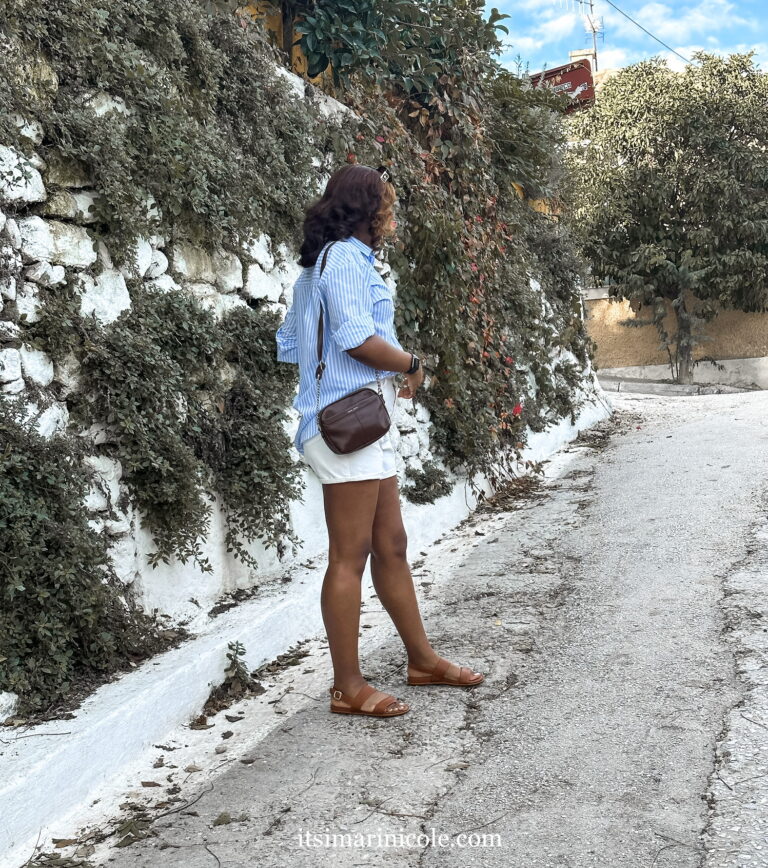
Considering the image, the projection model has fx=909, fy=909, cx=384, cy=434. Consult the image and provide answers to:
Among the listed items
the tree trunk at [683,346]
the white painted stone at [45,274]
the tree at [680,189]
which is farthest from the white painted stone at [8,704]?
the tree trunk at [683,346]

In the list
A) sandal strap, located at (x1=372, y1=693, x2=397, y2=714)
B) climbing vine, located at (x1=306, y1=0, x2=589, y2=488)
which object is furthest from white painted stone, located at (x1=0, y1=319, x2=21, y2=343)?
climbing vine, located at (x1=306, y1=0, x2=589, y2=488)

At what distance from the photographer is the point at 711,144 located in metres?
20.0

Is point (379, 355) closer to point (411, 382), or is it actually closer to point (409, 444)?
point (411, 382)

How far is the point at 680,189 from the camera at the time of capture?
67.6 ft

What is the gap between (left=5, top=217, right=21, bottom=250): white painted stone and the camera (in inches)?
128

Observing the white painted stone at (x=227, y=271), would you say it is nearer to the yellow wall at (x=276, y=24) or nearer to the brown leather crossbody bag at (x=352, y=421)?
the brown leather crossbody bag at (x=352, y=421)

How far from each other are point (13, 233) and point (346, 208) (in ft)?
3.96

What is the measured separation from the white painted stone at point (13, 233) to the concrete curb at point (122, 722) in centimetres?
160

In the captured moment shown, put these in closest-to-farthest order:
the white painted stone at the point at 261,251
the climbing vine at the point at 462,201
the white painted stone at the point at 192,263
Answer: the white painted stone at the point at 192,263, the white painted stone at the point at 261,251, the climbing vine at the point at 462,201

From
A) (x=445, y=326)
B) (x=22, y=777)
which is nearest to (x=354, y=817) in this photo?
(x=22, y=777)

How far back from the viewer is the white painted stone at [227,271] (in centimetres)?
440

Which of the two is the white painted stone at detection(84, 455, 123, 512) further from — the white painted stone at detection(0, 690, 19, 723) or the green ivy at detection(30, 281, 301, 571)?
the white painted stone at detection(0, 690, 19, 723)

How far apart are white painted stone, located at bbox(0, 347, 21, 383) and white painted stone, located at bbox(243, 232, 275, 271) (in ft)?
5.30

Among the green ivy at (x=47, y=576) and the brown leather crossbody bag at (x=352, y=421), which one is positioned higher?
the brown leather crossbody bag at (x=352, y=421)
